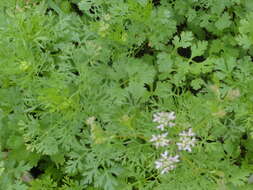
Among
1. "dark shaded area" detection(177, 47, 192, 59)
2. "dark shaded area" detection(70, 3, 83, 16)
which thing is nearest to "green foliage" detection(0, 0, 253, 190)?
"dark shaded area" detection(177, 47, 192, 59)

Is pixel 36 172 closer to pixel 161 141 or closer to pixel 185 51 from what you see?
pixel 161 141

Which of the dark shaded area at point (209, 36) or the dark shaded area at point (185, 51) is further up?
the dark shaded area at point (209, 36)

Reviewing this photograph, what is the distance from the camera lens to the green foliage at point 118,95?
299 centimetres

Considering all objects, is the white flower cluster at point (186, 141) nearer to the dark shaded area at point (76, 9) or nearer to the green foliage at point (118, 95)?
the green foliage at point (118, 95)

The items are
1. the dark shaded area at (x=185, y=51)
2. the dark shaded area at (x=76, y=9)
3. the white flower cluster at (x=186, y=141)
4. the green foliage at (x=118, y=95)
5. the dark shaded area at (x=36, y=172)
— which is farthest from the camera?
the dark shaded area at (x=76, y=9)

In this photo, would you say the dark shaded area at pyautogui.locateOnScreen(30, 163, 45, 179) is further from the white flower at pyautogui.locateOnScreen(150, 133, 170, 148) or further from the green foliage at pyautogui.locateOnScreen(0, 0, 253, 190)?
the white flower at pyautogui.locateOnScreen(150, 133, 170, 148)

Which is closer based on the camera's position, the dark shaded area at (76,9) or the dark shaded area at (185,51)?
the dark shaded area at (185,51)

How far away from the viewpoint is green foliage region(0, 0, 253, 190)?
Answer: 2.99m

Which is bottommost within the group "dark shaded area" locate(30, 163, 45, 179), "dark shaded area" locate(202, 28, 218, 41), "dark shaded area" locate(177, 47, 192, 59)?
"dark shaded area" locate(30, 163, 45, 179)

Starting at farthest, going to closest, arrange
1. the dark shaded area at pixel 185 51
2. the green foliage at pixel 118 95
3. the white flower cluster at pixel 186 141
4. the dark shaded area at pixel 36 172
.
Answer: the dark shaded area at pixel 185 51
the dark shaded area at pixel 36 172
the green foliage at pixel 118 95
the white flower cluster at pixel 186 141

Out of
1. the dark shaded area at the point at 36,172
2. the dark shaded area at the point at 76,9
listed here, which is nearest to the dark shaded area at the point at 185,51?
the dark shaded area at the point at 76,9

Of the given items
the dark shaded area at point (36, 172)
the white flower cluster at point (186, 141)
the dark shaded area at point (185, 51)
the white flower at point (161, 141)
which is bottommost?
the dark shaded area at point (36, 172)

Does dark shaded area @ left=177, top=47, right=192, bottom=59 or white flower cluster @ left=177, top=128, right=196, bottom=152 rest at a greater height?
white flower cluster @ left=177, top=128, right=196, bottom=152

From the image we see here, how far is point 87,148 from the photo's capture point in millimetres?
3193
